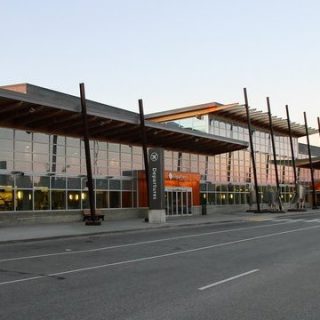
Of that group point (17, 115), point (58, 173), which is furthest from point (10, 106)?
point (58, 173)

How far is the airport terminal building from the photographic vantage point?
2969cm

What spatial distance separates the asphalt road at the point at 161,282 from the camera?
771 centimetres

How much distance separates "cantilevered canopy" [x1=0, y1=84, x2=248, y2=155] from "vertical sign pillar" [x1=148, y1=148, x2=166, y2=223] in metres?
3.35

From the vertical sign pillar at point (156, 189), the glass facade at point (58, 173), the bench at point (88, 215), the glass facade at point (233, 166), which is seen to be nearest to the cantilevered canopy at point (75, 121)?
the glass facade at point (58, 173)

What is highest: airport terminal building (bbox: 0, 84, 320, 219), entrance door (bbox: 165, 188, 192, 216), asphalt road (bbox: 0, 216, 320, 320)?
airport terminal building (bbox: 0, 84, 320, 219)

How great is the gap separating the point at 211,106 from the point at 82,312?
4159cm

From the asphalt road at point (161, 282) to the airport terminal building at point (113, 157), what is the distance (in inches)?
506

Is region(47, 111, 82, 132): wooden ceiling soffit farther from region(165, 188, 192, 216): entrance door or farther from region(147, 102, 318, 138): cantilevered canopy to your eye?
region(147, 102, 318, 138): cantilevered canopy

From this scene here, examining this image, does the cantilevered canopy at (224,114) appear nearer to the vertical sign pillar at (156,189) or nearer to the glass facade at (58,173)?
the glass facade at (58,173)

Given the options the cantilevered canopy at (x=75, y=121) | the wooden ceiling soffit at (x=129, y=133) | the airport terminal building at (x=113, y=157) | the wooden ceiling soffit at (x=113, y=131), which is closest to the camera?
the cantilevered canopy at (x=75, y=121)

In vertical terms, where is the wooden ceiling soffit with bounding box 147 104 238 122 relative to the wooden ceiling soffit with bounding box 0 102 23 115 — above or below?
above

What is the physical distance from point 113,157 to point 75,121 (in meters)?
5.83

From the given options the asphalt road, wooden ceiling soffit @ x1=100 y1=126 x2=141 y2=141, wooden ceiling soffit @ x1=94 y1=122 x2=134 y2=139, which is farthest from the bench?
the asphalt road

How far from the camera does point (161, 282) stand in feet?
33.7
